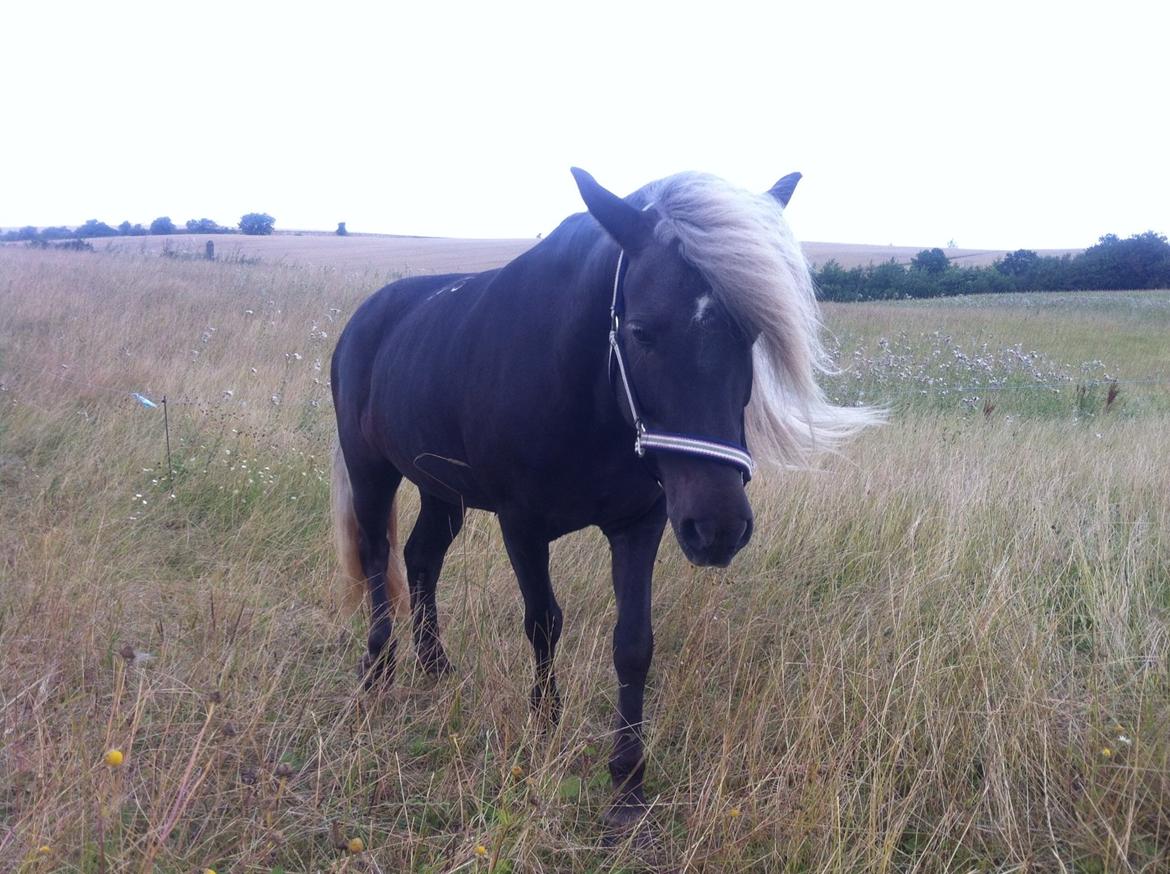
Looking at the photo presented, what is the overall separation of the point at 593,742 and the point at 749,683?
567 mm

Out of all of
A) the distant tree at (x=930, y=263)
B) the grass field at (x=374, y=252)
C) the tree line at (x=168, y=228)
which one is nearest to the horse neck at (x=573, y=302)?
the grass field at (x=374, y=252)

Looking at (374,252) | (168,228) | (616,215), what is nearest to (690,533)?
(616,215)

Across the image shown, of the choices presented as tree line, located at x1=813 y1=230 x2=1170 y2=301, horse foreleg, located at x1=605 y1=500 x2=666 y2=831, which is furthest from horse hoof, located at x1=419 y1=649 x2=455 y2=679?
tree line, located at x1=813 y1=230 x2=1170 y2=301

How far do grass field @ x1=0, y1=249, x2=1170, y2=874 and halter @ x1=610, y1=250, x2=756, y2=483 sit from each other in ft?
2.88

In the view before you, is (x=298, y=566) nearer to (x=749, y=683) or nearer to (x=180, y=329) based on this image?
(x=749, y=683)

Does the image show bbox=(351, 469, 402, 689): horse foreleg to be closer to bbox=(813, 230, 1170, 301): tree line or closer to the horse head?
the horse head

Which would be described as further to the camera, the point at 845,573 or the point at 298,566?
the point at 298,566

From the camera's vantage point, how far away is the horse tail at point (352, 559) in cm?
391

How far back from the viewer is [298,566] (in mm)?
4461

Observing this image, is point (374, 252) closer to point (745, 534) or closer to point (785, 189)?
point (785, 189)

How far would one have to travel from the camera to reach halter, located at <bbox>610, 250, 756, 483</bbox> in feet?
6.80

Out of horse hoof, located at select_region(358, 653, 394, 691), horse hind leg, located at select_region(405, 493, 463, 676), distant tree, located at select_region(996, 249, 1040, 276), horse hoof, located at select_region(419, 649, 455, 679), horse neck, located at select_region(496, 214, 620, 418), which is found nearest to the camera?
horse neck, located at select_region(496, 214, 620, 418)

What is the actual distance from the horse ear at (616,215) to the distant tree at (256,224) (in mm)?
54730

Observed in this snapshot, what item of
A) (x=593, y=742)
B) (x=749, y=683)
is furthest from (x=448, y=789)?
(x=749, y=683)
